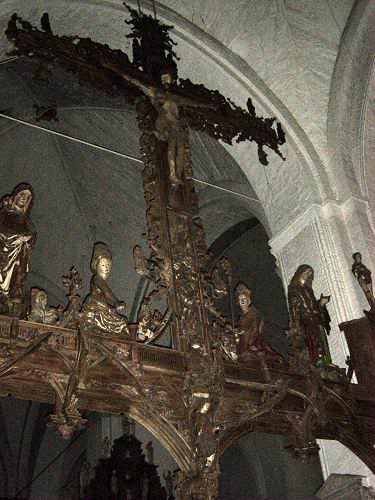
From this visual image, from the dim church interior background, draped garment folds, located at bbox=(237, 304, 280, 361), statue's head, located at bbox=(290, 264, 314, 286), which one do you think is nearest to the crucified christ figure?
draped garment folds, located at bbox=(237, 304, 280, 361)

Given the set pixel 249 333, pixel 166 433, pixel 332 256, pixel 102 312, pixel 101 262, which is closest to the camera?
pixel 166 433

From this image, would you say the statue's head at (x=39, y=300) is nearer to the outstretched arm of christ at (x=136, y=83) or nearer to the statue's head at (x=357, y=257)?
the outstretched arm of christ at (x=136, y=83)

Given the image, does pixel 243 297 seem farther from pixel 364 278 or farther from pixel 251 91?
pixel 251 91

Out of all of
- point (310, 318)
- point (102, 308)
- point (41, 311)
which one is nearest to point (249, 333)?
point (310, 318)

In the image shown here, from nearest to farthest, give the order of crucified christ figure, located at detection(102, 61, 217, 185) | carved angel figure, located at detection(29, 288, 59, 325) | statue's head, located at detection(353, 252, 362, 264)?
carved angel figure, located at detection(29, 288, 59, 325)
crucified christ figure, located at detection(102, 61, 217, 185)
statue's head, located at detection(353, 252, 362, 264)

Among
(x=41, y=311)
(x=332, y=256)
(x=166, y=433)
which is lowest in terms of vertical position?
(x=166, y=433)

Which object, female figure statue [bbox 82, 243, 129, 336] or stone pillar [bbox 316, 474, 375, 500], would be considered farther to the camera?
stone pillar [bbox 316, 474, 375, 500]

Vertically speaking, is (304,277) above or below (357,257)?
below

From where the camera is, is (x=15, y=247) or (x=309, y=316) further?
(x=309, y=316)

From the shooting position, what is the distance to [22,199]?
489cm

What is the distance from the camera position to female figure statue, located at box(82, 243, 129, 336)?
4.48m

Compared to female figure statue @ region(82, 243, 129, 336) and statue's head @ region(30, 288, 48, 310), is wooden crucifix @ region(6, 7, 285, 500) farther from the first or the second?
statue's head @ region(30, 288, 48, 310)

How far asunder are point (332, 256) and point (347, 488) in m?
2.19

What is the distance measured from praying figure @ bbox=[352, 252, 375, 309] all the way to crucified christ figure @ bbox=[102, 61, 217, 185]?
1873 millimetres
